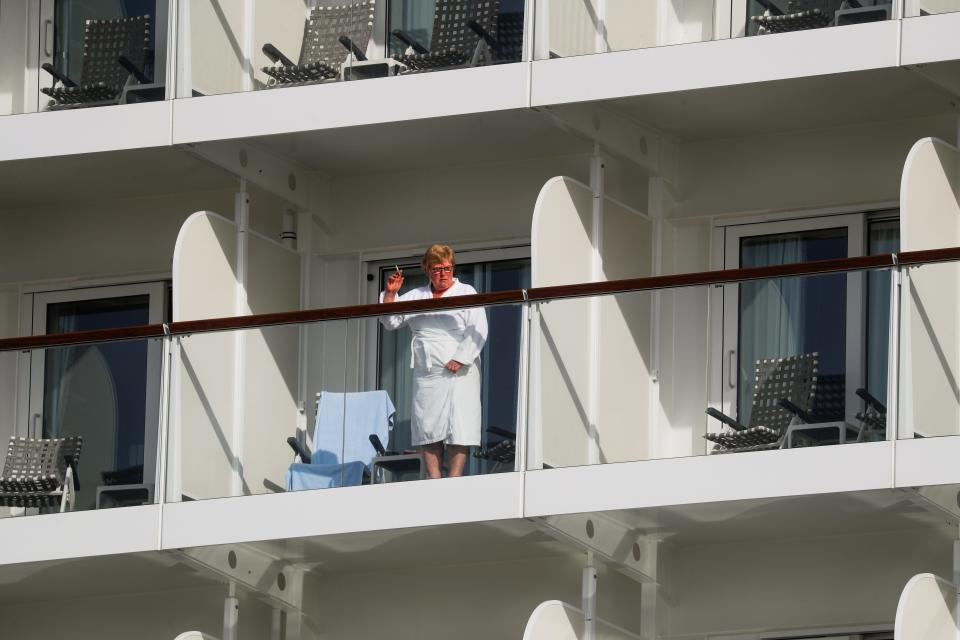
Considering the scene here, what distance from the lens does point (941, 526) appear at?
17.4 meters

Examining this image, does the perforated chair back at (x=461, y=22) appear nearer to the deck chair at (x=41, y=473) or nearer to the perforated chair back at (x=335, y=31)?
the perforated chair back at (x=335, y=31)

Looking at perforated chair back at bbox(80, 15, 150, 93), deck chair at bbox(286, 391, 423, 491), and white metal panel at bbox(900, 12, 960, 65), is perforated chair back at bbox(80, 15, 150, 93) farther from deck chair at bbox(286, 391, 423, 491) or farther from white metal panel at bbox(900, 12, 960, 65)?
white metal panel at bbox(900, 12, 960, 65)

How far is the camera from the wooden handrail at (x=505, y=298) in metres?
16.3

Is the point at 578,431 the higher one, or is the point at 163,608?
the point at 578,431

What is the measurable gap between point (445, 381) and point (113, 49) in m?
4.14

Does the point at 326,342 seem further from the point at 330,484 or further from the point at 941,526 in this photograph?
the point at 941,526

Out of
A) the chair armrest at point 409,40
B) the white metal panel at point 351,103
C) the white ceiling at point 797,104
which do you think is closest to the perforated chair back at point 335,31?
the chair armrest at point 409,40

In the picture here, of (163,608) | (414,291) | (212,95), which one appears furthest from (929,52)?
(163,608)

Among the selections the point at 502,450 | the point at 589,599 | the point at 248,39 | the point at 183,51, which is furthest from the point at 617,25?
the point at 589,599

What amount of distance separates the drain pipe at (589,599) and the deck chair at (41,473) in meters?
3.10

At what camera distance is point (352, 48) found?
19.3 metres

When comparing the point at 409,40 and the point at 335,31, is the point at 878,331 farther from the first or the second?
the point at 335,31

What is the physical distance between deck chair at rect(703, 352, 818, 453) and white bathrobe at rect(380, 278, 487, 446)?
1.46 m

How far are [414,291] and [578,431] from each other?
5.75ft
